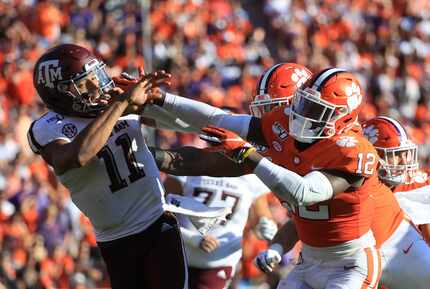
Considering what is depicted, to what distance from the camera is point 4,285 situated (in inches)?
336

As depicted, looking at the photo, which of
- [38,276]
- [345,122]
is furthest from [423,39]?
[345,122]

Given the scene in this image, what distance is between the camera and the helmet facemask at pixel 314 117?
4.62 metres

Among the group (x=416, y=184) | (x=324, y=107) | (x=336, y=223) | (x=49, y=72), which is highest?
(x=49, y=72)

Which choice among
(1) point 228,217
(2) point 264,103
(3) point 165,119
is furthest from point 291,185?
(1) point 228,217

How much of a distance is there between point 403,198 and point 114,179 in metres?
2.20

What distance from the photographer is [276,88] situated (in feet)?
18.5

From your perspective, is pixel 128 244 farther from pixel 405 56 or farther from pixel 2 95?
pixel 405 56

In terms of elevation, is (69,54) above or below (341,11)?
above

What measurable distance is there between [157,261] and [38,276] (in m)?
4.73

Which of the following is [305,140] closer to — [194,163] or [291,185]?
[291,185]

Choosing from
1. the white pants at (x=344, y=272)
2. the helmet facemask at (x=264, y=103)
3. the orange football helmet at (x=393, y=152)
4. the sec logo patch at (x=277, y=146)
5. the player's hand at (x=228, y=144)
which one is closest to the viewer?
the player's hand at (x=228, y=144)

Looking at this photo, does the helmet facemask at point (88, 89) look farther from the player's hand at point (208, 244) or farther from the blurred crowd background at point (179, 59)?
the blurred crowd background at point (179, 59)

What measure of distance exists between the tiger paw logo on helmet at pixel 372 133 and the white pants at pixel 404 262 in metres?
0.59

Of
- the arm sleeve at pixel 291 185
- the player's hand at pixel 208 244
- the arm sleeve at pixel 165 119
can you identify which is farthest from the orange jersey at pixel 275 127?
the player's hand at pixel 208 244
